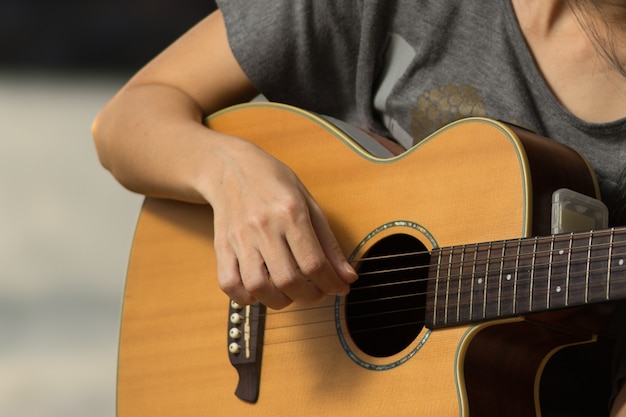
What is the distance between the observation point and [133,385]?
3.76ft

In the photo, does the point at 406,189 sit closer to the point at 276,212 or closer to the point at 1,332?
the point at 276,212

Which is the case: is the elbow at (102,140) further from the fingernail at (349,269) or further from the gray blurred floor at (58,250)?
the gray blurred floor at (58,250)

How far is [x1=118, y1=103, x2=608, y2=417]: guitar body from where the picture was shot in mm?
885

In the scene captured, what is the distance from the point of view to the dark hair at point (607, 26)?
1024 mm

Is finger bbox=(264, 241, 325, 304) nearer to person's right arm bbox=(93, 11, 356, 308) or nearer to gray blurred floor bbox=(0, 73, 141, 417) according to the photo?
person's right arm bbox=(93, 11, 356, 308)

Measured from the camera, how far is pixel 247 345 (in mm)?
1039

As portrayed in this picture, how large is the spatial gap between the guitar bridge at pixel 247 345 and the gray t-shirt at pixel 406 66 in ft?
0.99

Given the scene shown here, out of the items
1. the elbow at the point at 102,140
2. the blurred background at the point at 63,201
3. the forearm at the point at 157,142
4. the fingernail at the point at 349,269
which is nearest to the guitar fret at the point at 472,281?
the fingernail at the point at 349,269

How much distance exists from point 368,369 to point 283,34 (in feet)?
1.57

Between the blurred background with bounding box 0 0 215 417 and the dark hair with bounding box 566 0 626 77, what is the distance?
1479mm

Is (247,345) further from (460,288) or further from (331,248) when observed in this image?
(460,288)

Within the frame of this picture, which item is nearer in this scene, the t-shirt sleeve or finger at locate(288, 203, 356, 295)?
finger at locate(288, 203, 356, 295)

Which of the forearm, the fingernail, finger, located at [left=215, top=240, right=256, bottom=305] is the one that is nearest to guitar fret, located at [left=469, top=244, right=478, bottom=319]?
the fingernail

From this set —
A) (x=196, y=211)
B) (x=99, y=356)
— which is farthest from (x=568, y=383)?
(x=99, y=356)
